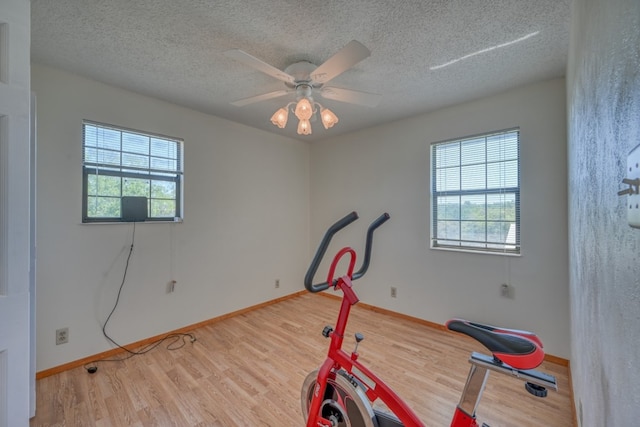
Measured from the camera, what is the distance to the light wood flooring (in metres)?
1.66

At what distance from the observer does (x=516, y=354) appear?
859mm

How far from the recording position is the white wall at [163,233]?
2102 mm

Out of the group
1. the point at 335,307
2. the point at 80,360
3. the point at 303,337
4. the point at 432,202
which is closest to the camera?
the point at 80,360

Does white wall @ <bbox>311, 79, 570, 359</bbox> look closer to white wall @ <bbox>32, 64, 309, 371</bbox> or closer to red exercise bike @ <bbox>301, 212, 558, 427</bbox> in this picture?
white wall @ <bbox>32, 64, 309, 371</bbox>

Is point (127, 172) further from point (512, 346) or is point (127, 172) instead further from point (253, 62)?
point (512, 346)

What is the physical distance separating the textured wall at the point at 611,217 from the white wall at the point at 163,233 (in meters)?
3.16

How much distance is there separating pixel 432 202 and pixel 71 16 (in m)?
3.35

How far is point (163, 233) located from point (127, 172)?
68 centimetres

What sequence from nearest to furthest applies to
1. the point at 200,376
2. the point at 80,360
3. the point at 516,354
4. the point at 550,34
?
1. the point at 516,354
2. the point at 550,34
3. the point at 200,376
4. the point at 80,360

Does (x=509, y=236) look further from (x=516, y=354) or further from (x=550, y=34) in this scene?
(x=516, y=354)

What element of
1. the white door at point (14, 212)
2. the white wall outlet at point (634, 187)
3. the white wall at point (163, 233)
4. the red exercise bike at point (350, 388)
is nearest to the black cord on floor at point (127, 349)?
the white wall at point (163, 233)

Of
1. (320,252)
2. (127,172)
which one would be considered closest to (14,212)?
(320,252)

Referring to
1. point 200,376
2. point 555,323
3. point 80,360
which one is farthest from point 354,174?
point 80,360

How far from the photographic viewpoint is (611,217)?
0.72 m
